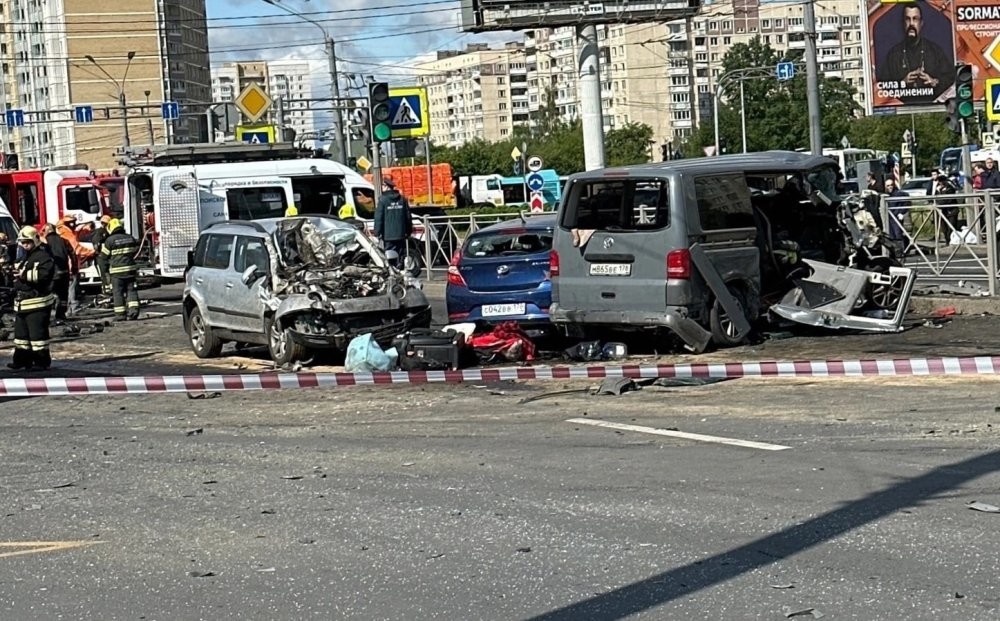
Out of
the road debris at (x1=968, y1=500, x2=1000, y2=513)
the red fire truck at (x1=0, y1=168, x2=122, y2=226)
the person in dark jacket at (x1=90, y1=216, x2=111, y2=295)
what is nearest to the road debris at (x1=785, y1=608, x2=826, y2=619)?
the road debris at (x1=968, y1=500, x2=1000, y2=513)

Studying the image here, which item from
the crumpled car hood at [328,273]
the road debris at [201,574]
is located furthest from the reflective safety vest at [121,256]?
the road debris at [201,574]

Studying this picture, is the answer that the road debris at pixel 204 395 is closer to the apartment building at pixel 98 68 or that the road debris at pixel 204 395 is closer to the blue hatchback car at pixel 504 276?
the blue hatchback car at pixel 504 276

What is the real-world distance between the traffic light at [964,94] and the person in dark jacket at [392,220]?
32.2 ft

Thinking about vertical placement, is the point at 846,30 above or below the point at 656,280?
above

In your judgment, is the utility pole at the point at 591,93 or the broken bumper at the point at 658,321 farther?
the utility pole at the point at 591,93

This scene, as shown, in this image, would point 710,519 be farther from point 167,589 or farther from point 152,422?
point 152,422

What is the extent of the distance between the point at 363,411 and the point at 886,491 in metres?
5.47

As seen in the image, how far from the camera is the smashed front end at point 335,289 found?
51.2 ft

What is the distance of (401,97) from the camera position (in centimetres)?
2838

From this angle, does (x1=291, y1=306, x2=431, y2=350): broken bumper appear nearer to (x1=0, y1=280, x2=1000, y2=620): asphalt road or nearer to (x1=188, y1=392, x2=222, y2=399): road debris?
(x1=188, y1=392, x2=222, y2=399): road debris

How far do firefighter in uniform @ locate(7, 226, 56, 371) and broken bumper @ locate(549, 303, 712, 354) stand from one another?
5.87 metres

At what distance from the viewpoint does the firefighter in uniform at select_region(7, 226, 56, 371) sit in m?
16.5

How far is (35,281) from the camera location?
54.4 feet

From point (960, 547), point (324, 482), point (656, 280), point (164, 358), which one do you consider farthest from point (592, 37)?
point (960, 547)
